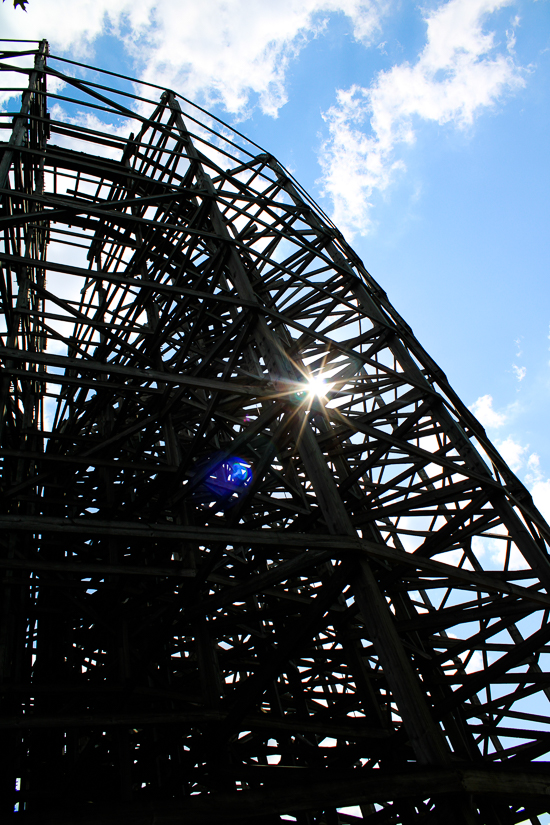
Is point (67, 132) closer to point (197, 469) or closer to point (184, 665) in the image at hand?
point (197, 469)

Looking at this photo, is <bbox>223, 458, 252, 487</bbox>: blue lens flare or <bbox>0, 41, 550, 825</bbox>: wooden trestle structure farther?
→ <bbox>223, 458, 252, 487</bbox>: blue lens flare

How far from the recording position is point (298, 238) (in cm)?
909

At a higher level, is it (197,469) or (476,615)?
(197,469)

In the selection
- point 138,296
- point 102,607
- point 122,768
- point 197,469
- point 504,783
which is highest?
point 138,296

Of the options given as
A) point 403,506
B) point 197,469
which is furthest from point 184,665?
point 403,506

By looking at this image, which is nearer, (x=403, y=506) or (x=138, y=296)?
(x=403, y=506)

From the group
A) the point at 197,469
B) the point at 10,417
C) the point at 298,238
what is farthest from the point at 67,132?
the point at 197,469

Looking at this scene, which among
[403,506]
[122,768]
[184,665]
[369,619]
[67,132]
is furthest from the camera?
[67,132]

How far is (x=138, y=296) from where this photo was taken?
27.5 feet

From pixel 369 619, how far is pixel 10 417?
21.9ft

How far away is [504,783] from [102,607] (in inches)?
228

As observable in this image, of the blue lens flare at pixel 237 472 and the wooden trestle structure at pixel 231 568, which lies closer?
the wooden trestle structure at pixel 231 568

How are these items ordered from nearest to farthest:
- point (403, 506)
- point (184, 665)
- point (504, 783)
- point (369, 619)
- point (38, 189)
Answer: point (504, 783) < point (369, 619) < point (403, 506) < point (184, 665) < point (38, 189)

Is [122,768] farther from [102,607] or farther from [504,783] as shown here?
[504,783]
